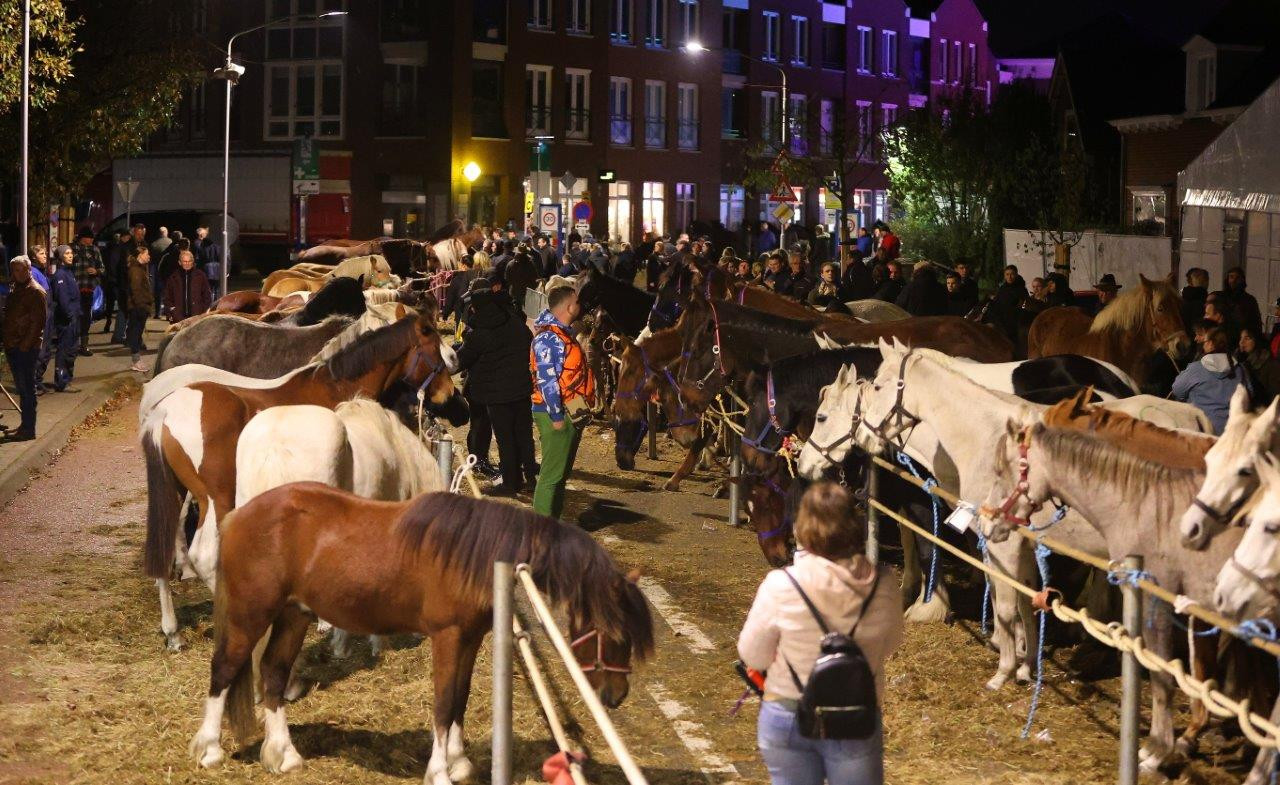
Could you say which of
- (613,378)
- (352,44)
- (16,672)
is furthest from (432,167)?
(16,672)

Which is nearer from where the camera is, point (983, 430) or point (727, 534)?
point (983, 430)

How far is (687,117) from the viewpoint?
2502 inches

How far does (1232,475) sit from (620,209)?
54920mm

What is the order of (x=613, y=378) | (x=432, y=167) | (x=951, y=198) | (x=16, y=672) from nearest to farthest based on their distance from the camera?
1. (x=16, y=672)
2. (x=613, y=378)
3. (x=951, y=198)
4. (x=432, y=167)

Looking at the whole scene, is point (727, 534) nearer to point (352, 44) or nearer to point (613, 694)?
point (613, 694)

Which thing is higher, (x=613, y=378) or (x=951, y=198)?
(x=951, y=198)

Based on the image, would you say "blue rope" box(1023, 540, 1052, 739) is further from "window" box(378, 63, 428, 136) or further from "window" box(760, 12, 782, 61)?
"window" box(760, 12, 782, 61)

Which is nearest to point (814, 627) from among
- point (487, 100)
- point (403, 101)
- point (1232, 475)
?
point (1232, 475)

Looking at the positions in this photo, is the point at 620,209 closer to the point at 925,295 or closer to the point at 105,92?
the point at 105,92

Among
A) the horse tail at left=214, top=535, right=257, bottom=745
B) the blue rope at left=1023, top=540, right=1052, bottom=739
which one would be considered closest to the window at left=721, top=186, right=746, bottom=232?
the blue rope at left=1023, top=540, right=1052, bottom=739

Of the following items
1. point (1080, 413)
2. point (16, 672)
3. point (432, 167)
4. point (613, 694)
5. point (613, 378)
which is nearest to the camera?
point (613, 694)

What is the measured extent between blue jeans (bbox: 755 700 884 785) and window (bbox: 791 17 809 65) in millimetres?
64737

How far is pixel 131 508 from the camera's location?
14.5 metres

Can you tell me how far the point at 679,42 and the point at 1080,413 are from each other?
56.5m
